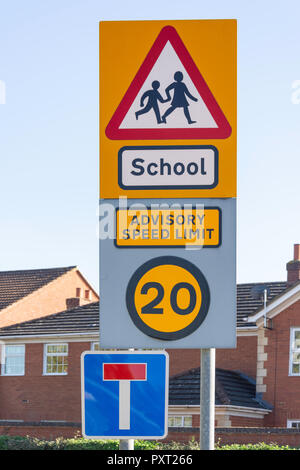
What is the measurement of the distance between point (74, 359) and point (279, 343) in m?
10.6

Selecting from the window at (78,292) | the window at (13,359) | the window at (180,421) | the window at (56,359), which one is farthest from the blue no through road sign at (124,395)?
the window at (78,292)

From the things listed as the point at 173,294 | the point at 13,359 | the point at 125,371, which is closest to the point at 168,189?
the point at 173,294

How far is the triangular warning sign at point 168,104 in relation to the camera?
478cm

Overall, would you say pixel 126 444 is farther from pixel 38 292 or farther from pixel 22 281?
pixel 22 281

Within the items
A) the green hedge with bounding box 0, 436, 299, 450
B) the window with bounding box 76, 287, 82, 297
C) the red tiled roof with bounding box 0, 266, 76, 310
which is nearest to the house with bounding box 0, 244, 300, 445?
the green hedge with bounding box 0, 436, 299, 450

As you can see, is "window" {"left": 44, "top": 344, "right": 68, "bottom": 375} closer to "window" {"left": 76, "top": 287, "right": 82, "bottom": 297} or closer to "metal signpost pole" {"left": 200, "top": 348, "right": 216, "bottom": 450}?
"window" {"left": 76, "top": 287, "right": 82, "bottom": 297}

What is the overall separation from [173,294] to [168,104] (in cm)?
105

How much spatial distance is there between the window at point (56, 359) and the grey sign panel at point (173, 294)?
3760cm

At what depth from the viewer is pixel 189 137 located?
15.7 ft

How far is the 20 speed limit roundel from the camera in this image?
15.2 feet

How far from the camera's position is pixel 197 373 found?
121 ft

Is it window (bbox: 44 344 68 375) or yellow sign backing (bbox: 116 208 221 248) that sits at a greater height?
yellow sign backing (bbox: 116 208 221 248)

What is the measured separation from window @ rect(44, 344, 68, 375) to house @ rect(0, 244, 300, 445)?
0.05m
